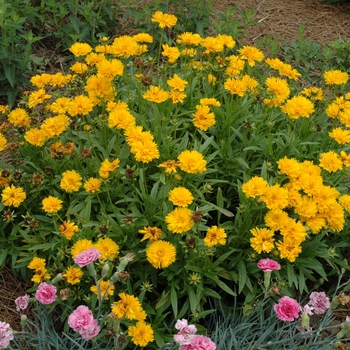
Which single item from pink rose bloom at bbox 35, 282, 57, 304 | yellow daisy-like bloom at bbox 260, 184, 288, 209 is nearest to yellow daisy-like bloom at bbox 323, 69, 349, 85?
yellow daisy-like bloom at bbox 260, 184, 288, 209

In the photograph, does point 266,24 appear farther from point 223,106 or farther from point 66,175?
point 66,175

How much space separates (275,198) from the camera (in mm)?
2273

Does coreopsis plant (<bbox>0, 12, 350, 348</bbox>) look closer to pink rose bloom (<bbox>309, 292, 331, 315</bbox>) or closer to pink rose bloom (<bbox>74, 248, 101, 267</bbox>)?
pink rose bloom (<bbox>74, 248, 101, 267</bbox>)

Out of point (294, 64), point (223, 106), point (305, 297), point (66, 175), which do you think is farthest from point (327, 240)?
point (294, 64)

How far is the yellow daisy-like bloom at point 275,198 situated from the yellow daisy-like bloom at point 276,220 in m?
0.03

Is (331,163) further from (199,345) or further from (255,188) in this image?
(199,345)

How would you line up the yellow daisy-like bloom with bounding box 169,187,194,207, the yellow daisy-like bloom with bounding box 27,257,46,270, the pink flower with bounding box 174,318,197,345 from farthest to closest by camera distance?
1. the yellow daisy-like bloom with bounding box 27,257,46,270
2. the yellow daisy-like bloom with bounding box 169,187,194,207
3. the pink flower with bounding box 174,318,197,345

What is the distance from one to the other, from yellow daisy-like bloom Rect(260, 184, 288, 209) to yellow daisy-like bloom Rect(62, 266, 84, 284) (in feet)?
2.76

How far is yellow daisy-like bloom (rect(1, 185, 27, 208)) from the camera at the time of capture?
97.4 inches

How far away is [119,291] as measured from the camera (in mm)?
2420

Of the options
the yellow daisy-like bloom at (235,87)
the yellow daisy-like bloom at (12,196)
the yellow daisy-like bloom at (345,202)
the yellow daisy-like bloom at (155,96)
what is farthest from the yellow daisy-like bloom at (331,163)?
the yellow daisy-like bloom at (12,196)

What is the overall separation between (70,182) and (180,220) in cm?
60

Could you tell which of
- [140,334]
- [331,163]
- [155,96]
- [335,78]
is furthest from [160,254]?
[335,78]

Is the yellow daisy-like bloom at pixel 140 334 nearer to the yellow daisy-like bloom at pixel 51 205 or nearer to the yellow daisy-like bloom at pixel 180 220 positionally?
the yellow daisy-like bloom at pixel 180 220
